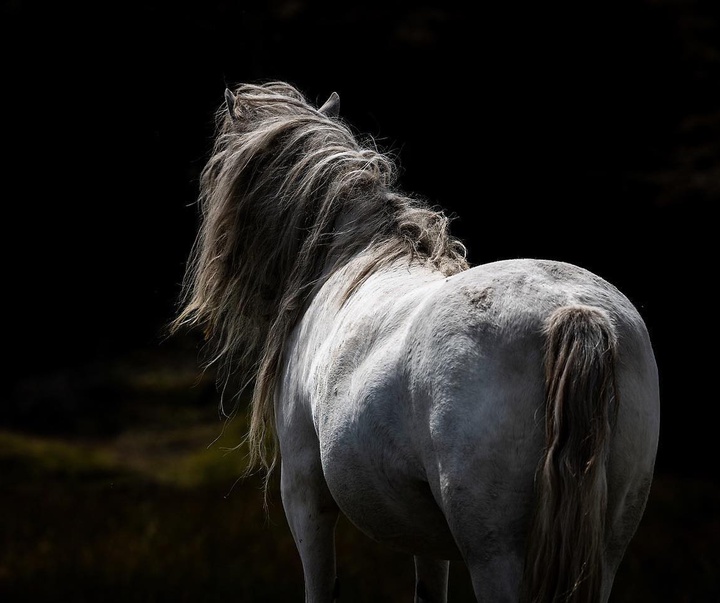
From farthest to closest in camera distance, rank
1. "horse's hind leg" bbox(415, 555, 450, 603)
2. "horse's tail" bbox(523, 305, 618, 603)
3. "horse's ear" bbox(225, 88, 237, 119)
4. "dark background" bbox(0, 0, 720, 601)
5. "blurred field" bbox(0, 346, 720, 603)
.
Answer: "dark background" bbox(0, 0, 720, 601)
"blurred field" bbox(0, 346, 720, 603)
"horse's ear" bbox(225, 88, 237, 119)
"horse's hind leg" bbox(415, 555, 450, 603)
"horse's tail" bbox(523, 305, 618, 603)

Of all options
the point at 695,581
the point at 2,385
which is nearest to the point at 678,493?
the point at 695,581

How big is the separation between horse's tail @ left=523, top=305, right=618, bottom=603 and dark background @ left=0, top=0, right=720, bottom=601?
18.1 feet

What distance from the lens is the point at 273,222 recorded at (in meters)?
3.66

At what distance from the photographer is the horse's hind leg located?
335cm

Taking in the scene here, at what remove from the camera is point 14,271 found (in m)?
10.2

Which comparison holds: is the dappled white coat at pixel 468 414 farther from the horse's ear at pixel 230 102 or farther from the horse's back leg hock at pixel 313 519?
the horse's ear at pixel 230 102

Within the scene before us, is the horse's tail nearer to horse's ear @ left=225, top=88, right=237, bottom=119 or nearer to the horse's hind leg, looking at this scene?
the horse's hind leg

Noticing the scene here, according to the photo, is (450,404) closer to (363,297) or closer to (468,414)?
(468,414)

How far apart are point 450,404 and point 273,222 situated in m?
1.68

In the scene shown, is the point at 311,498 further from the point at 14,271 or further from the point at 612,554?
the point at 14,271

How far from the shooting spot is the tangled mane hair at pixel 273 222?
3.41 m

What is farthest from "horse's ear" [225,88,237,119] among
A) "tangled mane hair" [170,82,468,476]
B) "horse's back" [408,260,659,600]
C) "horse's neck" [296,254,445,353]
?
"horse's back" [408,260,659,600]

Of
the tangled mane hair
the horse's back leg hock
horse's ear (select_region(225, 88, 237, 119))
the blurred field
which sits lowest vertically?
the blurred field

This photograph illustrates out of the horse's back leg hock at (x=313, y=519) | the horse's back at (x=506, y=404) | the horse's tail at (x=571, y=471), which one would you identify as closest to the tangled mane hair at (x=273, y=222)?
the horse's back leg hock at (x=313, y=519)
